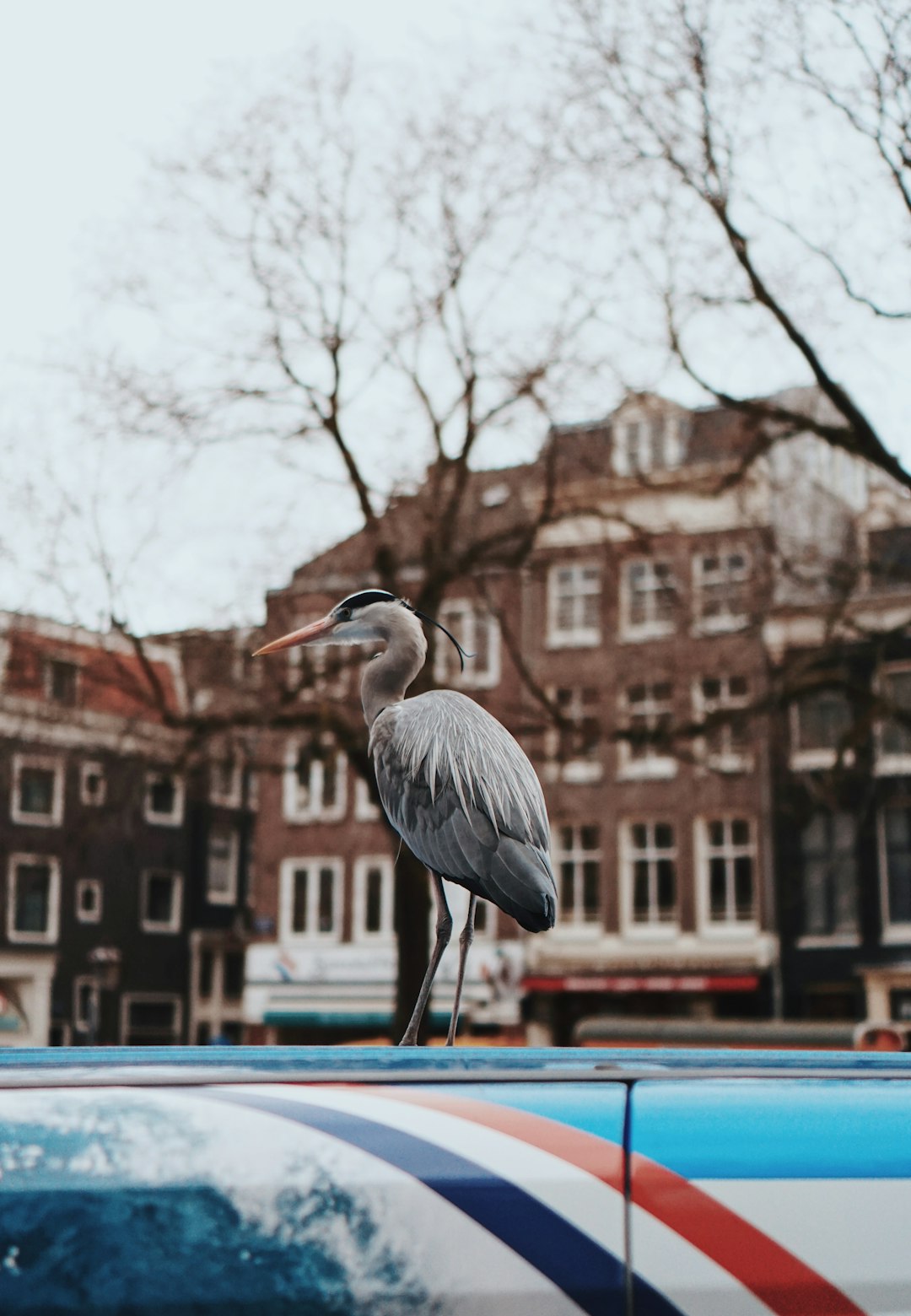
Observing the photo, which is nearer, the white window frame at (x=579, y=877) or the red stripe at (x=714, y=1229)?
the red stripe at (x=714, y=1229)

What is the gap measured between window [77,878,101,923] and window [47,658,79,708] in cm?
2710

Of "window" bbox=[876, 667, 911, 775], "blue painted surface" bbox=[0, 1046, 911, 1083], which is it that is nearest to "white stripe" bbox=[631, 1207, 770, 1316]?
"blue painted surface" bbox=[0, 1046, 911, 1083]

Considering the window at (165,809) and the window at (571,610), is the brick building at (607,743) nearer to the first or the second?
the window at (571,610)

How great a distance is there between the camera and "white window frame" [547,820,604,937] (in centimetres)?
3506

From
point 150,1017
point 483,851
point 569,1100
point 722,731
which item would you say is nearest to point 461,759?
point 483,851

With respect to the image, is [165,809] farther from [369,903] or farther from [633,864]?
[633,864]

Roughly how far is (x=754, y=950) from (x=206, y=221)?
22.2m

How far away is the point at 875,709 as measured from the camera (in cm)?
1384

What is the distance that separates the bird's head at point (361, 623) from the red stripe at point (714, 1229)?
1734 mm

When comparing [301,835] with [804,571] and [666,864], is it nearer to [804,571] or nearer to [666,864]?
[666,864]

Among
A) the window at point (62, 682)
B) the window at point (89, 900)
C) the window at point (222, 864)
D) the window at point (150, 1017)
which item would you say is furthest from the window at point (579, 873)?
the window at point (62, 682)

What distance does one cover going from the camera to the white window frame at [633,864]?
34500 millimetres

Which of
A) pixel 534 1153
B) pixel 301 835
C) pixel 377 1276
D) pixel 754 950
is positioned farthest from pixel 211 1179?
pixel 301 835

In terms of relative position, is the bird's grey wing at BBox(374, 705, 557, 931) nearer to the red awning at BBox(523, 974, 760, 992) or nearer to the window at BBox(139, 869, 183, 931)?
the red awning at BBox(523, 974, 760, 992)
